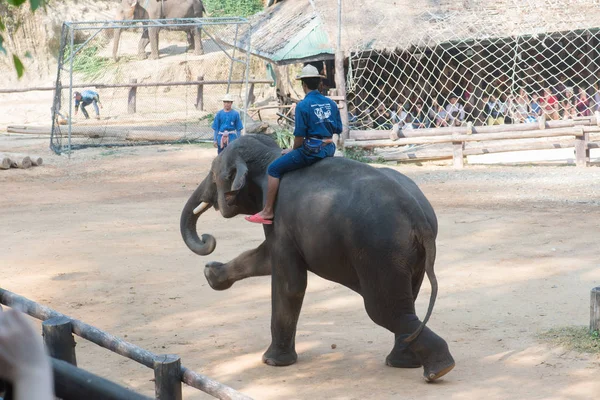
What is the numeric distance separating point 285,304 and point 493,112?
1600 centimetres

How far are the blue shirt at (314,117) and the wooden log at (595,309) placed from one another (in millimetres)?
2362

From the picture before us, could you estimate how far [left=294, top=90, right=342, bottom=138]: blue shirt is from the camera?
668cm

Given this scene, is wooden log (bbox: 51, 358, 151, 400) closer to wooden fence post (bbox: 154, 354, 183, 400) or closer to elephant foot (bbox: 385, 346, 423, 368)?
wooden fence post (bbox: 154, 354, 183, 400)

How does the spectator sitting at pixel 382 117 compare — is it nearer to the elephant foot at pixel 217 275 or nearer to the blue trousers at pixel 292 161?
the elephant foot at pixel 217 275

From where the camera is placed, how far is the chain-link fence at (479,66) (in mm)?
18969

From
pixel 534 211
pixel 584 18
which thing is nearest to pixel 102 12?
pixel 584 18

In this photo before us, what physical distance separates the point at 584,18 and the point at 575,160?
374 centimetres

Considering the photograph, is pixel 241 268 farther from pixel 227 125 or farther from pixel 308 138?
Result: pixel 227 125

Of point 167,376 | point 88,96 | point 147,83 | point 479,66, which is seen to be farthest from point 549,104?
point 167,376

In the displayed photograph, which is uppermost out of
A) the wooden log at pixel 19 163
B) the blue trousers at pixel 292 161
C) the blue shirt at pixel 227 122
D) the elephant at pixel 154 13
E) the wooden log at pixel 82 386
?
the elephant at pixel 154 13

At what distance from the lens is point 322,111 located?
6.79 meters

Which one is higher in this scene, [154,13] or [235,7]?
[235,7]

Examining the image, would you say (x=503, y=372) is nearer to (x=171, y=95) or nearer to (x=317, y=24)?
(x=317, y=24)

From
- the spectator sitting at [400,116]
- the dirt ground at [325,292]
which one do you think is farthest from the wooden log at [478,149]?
the dirt ground at [325,292]
